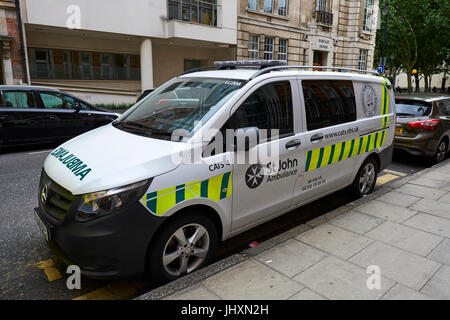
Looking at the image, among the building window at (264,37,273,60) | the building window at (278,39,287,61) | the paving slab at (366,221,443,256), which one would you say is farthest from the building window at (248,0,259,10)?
the paving slab at (366,221,443,256)

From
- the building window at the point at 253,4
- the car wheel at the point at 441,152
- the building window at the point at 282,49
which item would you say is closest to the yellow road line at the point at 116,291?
the car wheel at the point at 441,152

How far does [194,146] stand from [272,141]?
0.95 meters

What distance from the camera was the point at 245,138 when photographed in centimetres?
323

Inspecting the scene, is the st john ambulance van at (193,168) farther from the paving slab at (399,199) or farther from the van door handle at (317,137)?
the paving slab at (399,199)

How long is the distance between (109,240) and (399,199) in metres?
4.31

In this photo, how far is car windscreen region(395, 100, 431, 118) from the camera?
783 cm

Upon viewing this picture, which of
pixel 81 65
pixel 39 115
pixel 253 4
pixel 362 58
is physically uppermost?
pixel 253 4

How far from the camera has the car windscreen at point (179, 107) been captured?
10.9ft

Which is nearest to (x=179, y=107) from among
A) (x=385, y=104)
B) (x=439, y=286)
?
(x=439, y=286)

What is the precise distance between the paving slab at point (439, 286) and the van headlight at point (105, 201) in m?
2.49

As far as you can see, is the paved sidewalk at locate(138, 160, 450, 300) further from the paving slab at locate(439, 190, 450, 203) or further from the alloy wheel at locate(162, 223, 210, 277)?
the paving slab at locate(439, 190, 450, 203)

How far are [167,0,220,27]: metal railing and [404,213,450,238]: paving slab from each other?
16747 mm

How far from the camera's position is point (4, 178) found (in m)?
6.11

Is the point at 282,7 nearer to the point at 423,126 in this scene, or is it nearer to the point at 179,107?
the point at 423,126
